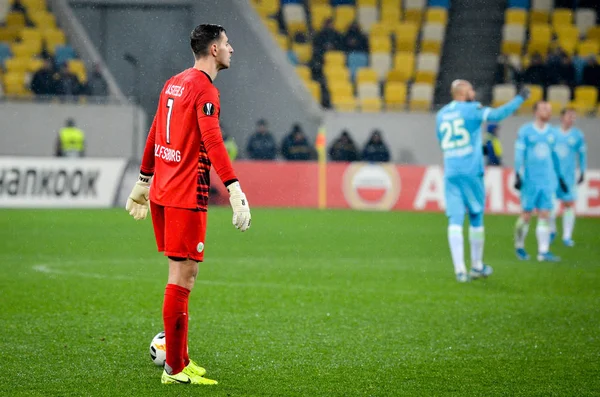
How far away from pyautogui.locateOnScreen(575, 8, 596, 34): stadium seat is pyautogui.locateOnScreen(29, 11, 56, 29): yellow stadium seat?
15775mm

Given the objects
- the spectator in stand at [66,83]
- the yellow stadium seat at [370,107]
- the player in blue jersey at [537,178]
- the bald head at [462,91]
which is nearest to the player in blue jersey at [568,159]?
the player in blue jersey at [537,178]

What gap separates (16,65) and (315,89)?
321 inches

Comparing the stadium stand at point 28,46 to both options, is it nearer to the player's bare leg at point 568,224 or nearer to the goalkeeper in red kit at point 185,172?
the player's bare leg at point 568,224

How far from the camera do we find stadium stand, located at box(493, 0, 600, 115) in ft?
91.2

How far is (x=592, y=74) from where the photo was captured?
2817 cm

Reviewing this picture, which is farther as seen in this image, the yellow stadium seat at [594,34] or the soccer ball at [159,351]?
the yellow stadium seat at [594,34]

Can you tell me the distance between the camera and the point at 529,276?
1190cm

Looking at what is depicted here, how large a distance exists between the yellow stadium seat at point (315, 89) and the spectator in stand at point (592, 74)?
7.47m

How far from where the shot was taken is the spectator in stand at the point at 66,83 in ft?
82.3

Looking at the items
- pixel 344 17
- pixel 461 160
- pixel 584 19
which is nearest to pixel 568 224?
pixel 461 160

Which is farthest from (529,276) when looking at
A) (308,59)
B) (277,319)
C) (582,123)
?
(308,59)

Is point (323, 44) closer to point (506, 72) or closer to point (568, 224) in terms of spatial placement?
point (506, 72)

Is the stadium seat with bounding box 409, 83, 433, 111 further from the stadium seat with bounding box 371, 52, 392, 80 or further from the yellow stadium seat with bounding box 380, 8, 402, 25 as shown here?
the yellow stadium seat with bounding box 380, 8, 402, 25

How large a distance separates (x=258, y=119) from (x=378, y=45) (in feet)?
15.8
